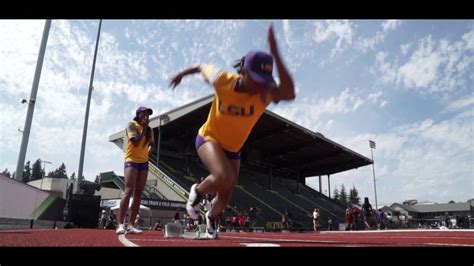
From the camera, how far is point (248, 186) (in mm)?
33000

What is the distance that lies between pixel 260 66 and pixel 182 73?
0.93 metres

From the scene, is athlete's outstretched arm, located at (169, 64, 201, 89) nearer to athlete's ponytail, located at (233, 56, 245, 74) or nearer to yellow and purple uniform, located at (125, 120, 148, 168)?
athlete's ponytail, located at (233, 56, 245, 74)

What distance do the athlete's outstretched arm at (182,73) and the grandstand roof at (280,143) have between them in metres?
20.5

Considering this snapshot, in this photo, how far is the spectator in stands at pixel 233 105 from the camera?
293 cm

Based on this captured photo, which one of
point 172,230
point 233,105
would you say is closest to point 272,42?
point 233,105

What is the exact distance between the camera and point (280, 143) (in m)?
34.0

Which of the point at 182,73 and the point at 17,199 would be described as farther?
the point at 17,199

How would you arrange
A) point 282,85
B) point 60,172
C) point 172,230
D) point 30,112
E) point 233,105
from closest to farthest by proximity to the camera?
point 282,85
point 233,105
point 172,230
point 30,112
point 60,172

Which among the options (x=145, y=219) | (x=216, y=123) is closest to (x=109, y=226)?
(x=145, y=219)

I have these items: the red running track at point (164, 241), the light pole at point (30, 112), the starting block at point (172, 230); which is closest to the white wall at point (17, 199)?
the light pole at point (30, 112)

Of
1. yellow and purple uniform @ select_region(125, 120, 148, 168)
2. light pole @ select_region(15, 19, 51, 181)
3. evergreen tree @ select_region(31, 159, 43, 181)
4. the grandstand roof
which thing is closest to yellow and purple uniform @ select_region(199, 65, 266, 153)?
yellow and purple uniform @ select_region(125, 120, 148, 168)

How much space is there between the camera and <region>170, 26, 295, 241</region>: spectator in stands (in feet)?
9.61

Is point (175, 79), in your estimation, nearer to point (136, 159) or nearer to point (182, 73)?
point (182, 73)

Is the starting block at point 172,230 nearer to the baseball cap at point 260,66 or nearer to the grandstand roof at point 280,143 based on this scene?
the baseball cap at point 260,66
